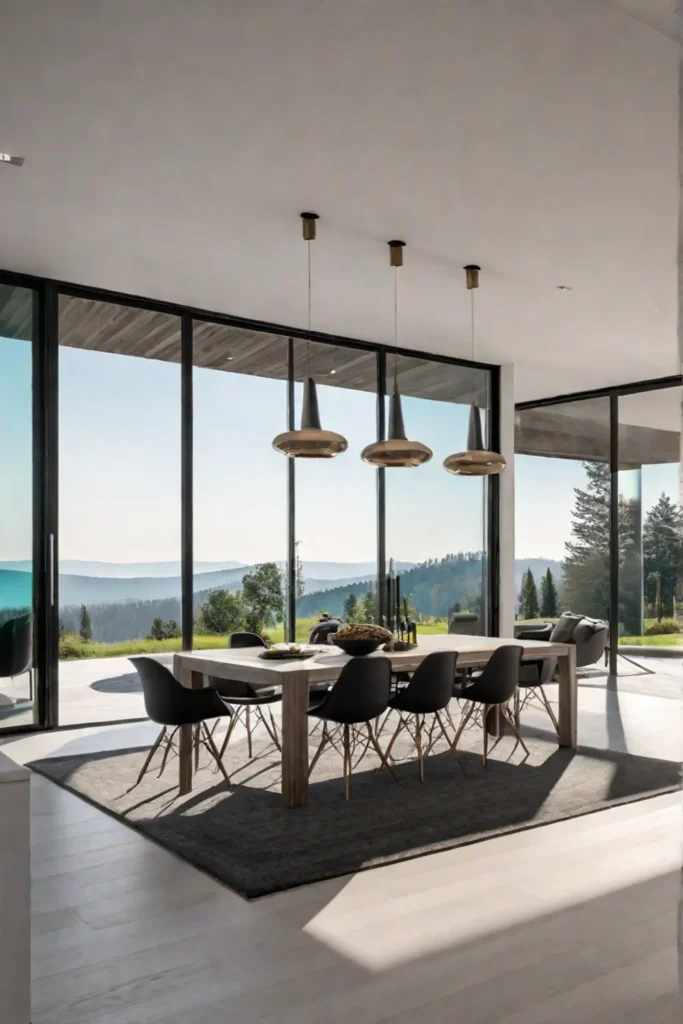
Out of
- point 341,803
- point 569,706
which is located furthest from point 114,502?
point 569,706

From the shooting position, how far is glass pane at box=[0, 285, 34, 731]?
20.0 ft

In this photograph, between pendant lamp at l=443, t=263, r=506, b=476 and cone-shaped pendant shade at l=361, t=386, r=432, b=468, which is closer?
cone-shaped pendant shade at l=361, t=386, r=432, b=468

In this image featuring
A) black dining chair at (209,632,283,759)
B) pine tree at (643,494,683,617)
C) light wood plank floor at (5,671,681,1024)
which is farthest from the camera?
pine tree at (643,494,683,617)

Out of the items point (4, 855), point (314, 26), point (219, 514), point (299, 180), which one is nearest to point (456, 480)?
point (219, 514)

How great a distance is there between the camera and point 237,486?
23.9 feet

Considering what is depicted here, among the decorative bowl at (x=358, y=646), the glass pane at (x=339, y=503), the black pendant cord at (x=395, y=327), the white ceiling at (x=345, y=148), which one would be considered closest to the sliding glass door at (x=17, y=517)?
the white ceiling at (x=345, y=148)

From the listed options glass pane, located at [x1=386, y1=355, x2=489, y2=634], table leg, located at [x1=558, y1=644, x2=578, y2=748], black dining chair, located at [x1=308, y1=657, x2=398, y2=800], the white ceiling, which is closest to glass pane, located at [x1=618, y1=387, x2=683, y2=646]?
glass pane, located at [x1=386, y1=355, x2=489, y2=634]

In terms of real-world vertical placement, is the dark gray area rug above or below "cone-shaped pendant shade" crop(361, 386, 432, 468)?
below

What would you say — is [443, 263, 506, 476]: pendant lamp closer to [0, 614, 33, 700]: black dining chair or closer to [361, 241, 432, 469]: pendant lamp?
[361, 241, 432, 469]: pendant lamp

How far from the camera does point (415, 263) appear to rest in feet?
19.9

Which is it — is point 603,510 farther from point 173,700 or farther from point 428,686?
point 173,700

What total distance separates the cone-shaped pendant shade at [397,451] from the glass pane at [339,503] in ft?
7.01

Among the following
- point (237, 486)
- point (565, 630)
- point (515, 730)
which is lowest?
point (515, 730)

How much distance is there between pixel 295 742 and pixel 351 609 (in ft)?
11.6
